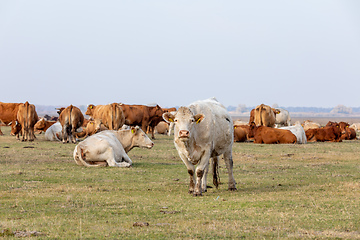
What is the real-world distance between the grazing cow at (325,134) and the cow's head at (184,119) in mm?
22126

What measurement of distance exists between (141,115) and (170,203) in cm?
2374

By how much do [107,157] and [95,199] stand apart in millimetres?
5591

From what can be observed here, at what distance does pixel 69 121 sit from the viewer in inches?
1062

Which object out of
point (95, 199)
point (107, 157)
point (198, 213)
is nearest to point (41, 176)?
point (107, 157)

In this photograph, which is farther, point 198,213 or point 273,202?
point 273,202

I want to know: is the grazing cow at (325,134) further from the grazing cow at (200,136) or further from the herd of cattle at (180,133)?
the grazing cow at (200,136)

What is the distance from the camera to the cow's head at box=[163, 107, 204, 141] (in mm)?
9938

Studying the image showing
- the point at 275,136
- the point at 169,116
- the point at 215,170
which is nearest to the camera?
the point at 169,116

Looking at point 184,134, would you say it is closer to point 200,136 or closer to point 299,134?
point 200,136

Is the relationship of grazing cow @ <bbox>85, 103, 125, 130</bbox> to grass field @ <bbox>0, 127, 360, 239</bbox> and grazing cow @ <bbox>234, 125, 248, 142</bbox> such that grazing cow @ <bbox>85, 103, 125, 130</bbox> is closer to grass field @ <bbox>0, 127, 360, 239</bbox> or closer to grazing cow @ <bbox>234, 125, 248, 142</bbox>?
grazing cow @ <bbox>234, 125, 248, 142</bbox>

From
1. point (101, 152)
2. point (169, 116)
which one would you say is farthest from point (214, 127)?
point (101, 152)

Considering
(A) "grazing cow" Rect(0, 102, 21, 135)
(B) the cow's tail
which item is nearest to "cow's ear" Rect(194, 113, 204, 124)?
(B) the cow's tail

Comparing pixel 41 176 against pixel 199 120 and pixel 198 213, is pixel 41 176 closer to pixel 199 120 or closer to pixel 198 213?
pixel 199 120

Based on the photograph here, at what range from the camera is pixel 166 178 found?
44.0ft
